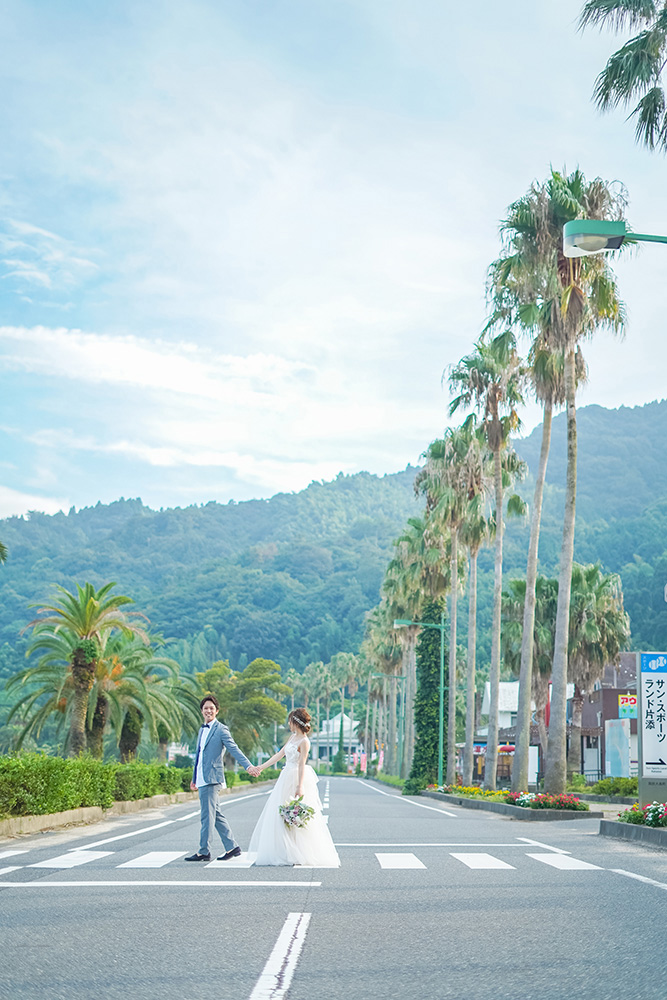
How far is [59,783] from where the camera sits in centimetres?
1994

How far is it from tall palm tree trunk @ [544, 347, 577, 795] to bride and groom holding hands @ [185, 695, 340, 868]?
17344 mm

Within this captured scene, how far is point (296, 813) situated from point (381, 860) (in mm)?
1744

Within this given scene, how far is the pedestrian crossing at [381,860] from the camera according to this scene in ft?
42.4

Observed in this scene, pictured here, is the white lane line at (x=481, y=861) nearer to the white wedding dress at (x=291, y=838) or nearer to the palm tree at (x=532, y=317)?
the white wedding dress at (x=291, y=838)

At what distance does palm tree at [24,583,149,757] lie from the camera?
99.0 feet

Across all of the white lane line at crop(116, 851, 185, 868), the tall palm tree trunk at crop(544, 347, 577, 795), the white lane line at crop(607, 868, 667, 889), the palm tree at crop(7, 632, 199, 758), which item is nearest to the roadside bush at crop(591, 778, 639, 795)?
the tall palm tree trunk at crop(544, 347, 577, 795)

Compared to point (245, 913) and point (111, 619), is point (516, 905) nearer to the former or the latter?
point (245, 913)

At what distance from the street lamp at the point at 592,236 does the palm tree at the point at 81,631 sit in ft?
59.7

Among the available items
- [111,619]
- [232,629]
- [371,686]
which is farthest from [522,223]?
[232,629]

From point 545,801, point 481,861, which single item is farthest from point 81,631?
point 481,861

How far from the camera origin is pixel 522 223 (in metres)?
31.8

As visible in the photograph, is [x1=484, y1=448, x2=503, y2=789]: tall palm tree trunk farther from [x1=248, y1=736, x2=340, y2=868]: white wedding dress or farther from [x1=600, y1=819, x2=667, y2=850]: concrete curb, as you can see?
[x1=248, y1=736, x2=340, y2=868]: white wedding dress

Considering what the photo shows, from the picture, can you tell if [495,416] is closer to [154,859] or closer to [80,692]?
[80,692]

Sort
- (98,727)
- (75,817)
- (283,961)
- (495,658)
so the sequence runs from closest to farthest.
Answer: (283,961)
(75,817)
(98,727)
(495,658)
